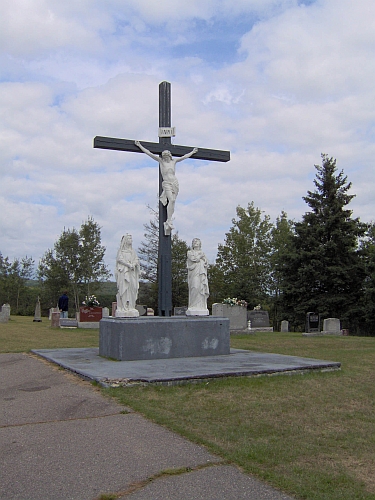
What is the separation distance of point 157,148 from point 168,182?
0.87m

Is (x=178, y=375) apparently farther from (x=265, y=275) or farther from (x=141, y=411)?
(x=265, y=275)

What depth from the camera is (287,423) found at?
5406 mm

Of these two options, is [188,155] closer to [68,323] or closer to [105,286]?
[68,323]

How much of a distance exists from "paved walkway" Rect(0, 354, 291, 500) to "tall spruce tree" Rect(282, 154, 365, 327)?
93.2 feet

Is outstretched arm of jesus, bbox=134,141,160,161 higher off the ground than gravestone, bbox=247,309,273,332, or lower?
higher

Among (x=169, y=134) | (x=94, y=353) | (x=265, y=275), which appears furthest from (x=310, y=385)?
(x=265, y=275)

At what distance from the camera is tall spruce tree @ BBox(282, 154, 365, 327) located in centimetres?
3272

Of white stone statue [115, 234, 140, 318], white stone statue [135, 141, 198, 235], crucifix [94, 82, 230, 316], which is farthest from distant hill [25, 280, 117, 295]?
white stone statue [115, 234, 140, 318]

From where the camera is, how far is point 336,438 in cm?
489

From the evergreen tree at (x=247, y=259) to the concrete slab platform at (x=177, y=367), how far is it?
3186cm

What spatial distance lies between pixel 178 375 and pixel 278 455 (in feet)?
11.2

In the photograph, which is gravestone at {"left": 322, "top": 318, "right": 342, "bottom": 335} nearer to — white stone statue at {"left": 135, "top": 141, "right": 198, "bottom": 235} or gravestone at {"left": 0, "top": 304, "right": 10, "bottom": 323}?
white stone statue at {"left": 135, "top": 141, "right": 198, "bottom": 235}

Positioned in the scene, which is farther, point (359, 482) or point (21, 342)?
point (21, 342)

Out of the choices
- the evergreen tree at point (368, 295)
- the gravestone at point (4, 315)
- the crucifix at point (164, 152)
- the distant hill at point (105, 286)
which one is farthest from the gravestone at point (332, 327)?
the distant hill at point (105, 286)
